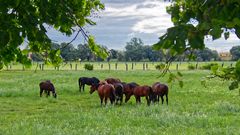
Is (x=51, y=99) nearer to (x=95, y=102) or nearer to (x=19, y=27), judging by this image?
(x=95, y=102)

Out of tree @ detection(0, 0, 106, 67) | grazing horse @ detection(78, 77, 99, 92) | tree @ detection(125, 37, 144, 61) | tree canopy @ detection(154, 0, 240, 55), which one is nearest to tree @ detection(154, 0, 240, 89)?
tree canopy @ detection(154, 0, 240, 55)

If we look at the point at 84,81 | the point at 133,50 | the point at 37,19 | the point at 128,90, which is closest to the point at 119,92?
the point at 128,90

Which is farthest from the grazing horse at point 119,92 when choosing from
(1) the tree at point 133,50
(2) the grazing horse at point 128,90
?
(1) the tree at point 133,50

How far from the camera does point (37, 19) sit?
5.29 metres

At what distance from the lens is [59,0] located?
5.76 m

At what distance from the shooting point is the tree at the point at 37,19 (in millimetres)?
5004

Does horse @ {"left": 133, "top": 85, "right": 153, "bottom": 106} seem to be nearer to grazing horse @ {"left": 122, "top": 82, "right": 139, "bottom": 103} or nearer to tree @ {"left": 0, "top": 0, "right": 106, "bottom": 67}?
grazing horse @ {"left": 122, "top": 82, "right": 139, "bottom": 103}

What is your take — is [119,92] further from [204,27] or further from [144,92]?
[204,27]

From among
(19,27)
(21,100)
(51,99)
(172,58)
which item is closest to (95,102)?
(51,99)

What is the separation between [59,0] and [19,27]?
86cm

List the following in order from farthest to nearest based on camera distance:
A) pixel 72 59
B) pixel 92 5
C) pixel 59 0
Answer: pixel 92 5
pixel 72 59
pixel 59 0

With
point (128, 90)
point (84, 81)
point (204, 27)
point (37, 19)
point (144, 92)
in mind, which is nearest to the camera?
point (204, 27)

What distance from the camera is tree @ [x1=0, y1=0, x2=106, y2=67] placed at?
500cm

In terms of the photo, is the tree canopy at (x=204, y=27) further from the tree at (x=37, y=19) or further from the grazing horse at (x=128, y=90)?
the grazing horse at (x=128, y=90)
